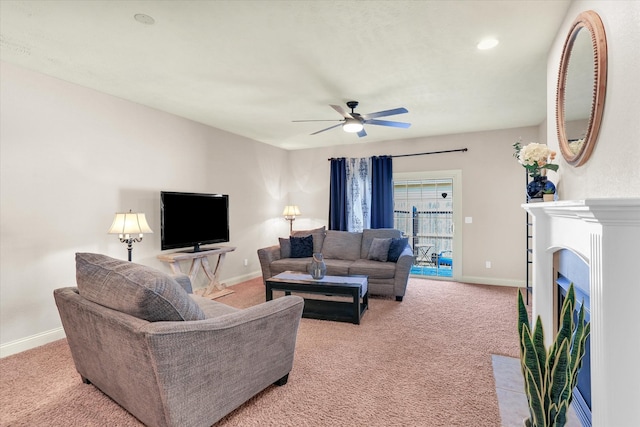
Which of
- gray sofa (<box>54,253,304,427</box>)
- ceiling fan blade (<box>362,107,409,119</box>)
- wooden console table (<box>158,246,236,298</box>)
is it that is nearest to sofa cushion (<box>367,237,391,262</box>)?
ceiling fan blade (<box>362,107,409,119</box>)

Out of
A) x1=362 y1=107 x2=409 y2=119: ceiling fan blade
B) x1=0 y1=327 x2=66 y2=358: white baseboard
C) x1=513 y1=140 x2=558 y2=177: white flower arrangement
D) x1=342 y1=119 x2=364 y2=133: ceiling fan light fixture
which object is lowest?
x1=0 y1=327 x2=66 y2=358: white baseboard

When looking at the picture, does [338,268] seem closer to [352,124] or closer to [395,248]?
[395,248]

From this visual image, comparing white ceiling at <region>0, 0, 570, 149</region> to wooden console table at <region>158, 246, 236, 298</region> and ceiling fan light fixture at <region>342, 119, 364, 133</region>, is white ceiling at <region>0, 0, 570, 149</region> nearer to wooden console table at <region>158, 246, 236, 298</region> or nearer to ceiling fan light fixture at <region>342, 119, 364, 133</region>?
ceiling fan light fixture at <region>342, 119, 364, 133</region>

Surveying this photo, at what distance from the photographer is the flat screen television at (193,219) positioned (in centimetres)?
414

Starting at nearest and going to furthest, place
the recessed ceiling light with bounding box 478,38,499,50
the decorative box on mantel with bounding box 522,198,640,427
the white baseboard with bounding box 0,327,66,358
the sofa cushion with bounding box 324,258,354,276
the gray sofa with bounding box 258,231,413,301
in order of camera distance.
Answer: the decorative box on mantel with bounding box 522,198,640,427, the recessed ceiling light with bounding box 478,38,499,50, the white baseboard with bounding box 0,327,66,358, the gray sofa with bounding box 258,231,413,301, the sofa cushion with bounding box 324,258,354,276

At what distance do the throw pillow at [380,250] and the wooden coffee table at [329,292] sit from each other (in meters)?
0.98

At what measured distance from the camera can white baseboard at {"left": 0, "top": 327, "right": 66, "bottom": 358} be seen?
2.89 m

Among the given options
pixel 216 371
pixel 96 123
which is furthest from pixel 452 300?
pixel 96 123

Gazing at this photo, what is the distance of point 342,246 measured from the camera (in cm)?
548

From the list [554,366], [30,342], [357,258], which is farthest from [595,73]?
[30,342]

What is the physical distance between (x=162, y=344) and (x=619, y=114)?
2.33 meters

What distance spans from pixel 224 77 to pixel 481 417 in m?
3.52

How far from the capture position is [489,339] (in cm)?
314

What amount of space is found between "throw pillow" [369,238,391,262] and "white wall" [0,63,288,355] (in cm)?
266
